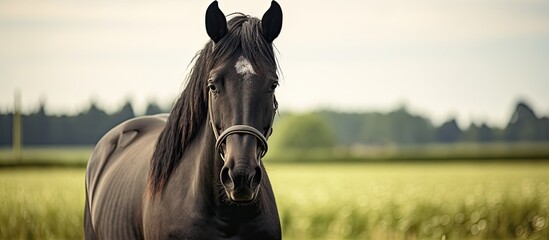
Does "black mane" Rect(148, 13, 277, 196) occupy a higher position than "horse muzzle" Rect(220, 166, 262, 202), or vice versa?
"black mane" Rect(148, 13, 277, 196)

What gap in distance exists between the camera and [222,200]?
3916 mm

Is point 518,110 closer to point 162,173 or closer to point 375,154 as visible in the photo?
point 375,154

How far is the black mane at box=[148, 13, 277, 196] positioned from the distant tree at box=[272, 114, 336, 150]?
2349 inches

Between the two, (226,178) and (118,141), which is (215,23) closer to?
(226,178)

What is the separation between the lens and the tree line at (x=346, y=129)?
15.3 metres

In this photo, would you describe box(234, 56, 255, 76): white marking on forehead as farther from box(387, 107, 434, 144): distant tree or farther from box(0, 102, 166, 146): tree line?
box(387, 107, 434, 144): distant tree

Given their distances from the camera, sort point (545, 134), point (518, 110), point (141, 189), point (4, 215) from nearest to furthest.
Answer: point (141, 189) < point (4, 215) < point (518, 110) < point (545, 134)

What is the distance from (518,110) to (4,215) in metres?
23.7

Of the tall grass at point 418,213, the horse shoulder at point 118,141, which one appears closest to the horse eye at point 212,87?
the horse shoulder at point 118,141

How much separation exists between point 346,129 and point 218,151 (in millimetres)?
39932

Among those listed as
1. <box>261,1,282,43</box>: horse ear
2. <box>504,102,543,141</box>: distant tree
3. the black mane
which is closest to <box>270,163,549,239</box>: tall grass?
the black mane

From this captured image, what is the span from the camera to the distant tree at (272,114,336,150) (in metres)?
65.6

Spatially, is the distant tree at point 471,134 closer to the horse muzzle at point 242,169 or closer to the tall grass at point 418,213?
the tall grass at point 418,213

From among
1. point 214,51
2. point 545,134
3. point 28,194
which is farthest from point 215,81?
point 545,134
